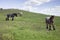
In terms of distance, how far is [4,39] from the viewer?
18.0 metres

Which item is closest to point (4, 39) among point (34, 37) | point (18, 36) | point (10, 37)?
point (10, 37)

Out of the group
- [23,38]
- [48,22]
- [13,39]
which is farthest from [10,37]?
[48,22]

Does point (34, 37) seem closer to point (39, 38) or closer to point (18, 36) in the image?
point (39, 38)

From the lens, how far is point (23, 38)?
64.2 feet

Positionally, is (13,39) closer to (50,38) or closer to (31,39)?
(31,39)

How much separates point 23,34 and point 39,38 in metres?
1.88

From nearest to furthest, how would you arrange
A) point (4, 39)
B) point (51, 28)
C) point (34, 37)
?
1. point (4, 39)
2. point (34, 37)
3. point (51, 28)

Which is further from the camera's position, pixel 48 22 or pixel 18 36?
pixel 48 22

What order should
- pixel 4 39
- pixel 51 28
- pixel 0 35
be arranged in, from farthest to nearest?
pixel 51 28, pixel 0 35, pixel 4 39

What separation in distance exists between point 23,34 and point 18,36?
3.66ft

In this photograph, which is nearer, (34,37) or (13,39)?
(13,39)

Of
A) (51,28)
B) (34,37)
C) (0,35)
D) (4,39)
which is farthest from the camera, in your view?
(51,28)

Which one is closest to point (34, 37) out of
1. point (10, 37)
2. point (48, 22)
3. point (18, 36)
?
point (18, 36)

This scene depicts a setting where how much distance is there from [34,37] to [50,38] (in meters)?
2.22
